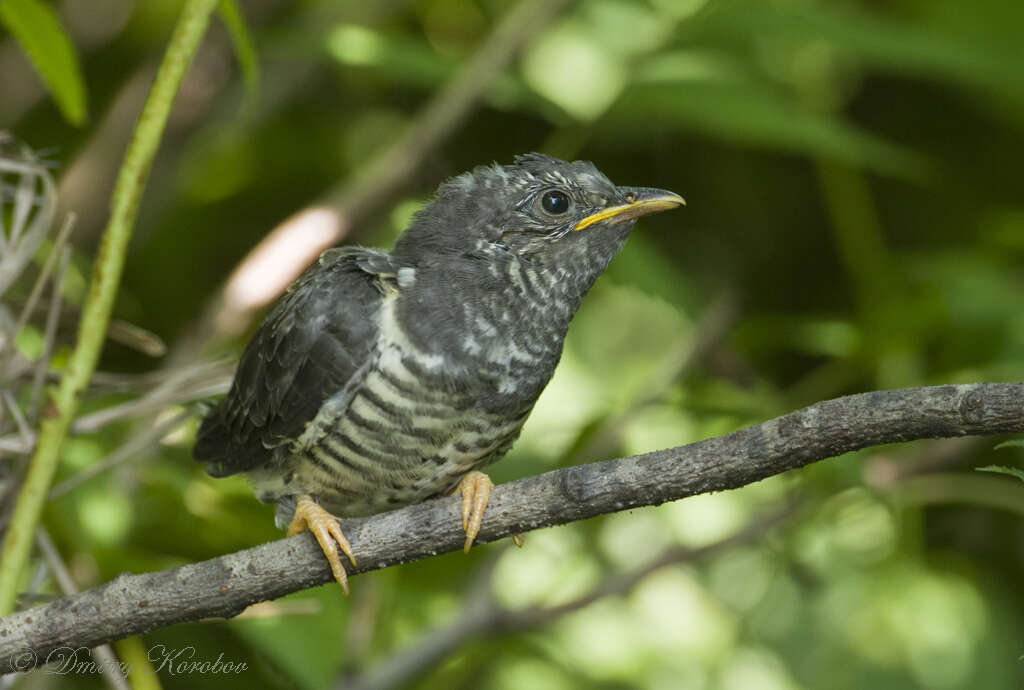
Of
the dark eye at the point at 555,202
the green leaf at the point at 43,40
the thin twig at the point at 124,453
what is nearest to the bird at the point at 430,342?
the dark eye at the point at 555,202

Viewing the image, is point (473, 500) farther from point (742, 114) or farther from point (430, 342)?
point (742, 114)

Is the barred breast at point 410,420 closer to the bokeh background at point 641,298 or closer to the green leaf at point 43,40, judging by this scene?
the bokeh background at point 641,298

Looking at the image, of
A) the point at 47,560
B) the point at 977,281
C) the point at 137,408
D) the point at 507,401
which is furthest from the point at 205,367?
the point at 977,281

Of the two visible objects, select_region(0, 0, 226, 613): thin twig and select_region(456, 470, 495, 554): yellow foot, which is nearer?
select_region(456, 470, 495, 554): yellow foot

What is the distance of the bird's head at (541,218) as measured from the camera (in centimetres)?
199

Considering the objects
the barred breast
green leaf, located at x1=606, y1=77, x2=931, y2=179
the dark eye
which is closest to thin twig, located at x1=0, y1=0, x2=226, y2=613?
the barred breast

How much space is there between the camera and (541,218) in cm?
200

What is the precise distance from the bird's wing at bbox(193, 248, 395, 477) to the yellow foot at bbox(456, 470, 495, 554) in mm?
270

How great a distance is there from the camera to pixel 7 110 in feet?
11.2

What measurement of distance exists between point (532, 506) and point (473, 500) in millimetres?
301

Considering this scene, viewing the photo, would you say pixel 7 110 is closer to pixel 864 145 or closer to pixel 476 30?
pixel 476 30

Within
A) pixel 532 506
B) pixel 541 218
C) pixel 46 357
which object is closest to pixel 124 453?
pixel 46 357

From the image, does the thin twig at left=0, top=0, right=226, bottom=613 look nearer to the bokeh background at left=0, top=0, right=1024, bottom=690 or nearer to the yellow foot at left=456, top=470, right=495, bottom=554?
the bokeh background at left=0, top=0, right=1024, bottom=690

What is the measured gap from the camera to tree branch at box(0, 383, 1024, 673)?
1155 millimetres
